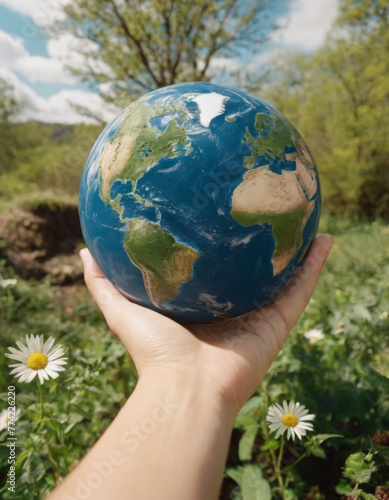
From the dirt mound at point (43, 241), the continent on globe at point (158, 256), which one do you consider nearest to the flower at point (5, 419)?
the continent on globe at point (158, 256)

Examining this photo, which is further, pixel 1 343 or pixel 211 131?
pixel 1 343

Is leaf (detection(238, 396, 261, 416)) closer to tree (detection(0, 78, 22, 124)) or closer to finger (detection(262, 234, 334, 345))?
finger (detection(262, 234, 334, 345))

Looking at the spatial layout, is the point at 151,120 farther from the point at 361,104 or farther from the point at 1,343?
the point at 361,104

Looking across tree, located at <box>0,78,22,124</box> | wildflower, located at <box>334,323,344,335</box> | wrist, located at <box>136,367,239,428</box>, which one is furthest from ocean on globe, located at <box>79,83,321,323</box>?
tree, located at <box>0,78,22,124</box>

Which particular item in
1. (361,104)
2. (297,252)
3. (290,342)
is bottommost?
(290,342)

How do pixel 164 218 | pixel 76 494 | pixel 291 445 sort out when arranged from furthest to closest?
pixel 291 445
pixel 164 218
pixel 76 494

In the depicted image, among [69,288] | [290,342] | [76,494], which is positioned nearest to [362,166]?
[69,288]
